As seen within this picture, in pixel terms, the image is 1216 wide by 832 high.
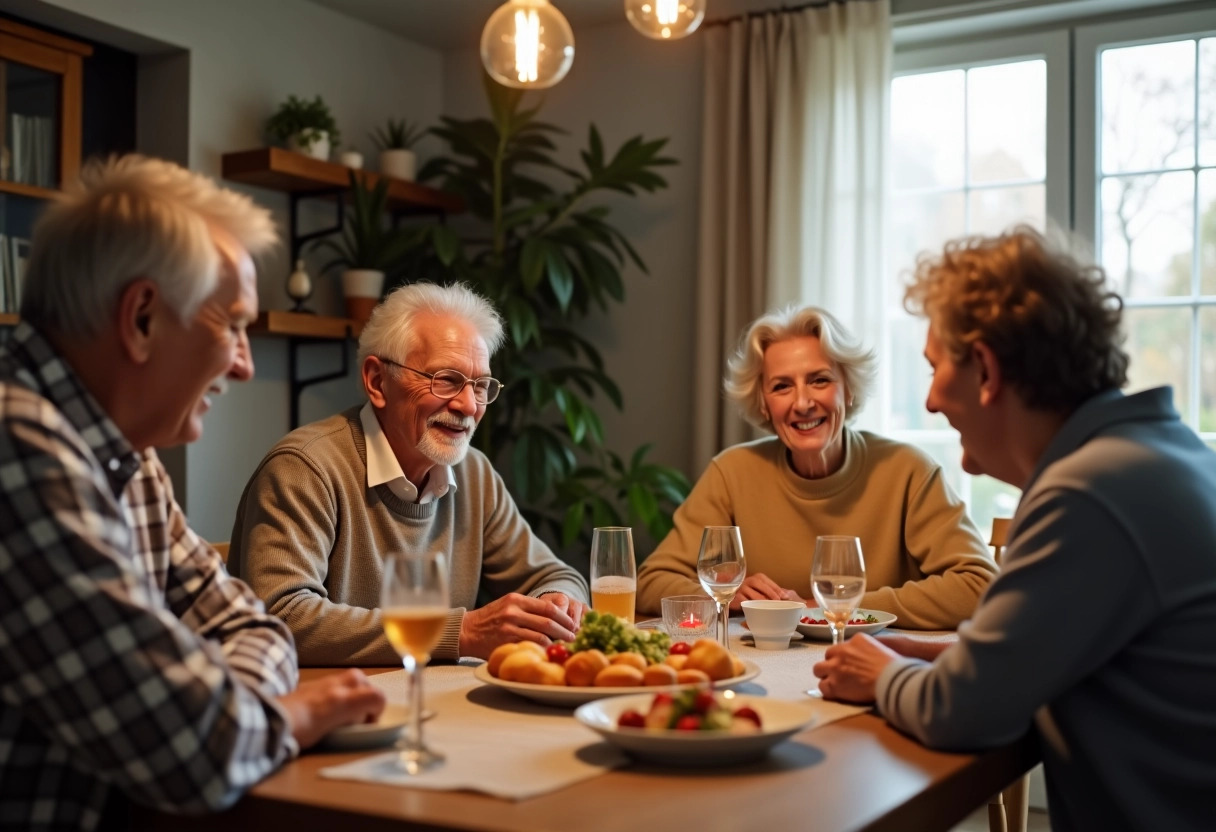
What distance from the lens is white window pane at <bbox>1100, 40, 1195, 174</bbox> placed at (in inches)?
156

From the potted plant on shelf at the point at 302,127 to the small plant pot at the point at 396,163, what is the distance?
1.07ft

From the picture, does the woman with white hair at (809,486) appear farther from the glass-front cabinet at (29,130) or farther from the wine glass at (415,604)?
the glass-front cabinet at (29,130)

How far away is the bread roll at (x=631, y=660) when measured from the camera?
163 cm

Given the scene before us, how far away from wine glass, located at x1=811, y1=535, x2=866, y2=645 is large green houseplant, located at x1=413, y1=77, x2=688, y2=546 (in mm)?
2382

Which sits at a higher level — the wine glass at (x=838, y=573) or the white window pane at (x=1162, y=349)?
the white window pane at (x=1162, y=349)

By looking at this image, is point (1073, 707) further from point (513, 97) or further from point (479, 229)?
point (479, 229)

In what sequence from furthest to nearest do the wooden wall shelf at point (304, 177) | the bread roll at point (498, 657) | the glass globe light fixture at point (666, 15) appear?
the wooden wall shelf at point (304, 177) < the glass globe light fixture at point (666, 15) < the bread roll at point (498, 657)

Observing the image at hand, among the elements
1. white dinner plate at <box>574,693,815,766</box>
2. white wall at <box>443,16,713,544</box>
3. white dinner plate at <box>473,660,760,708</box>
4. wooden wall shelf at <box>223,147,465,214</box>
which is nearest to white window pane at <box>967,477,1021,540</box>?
white wall at <box>443,16,713,544</box>

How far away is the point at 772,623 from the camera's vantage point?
6.84 ft

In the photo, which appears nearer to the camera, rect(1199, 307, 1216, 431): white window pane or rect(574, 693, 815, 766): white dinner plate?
rect(574, 693, 815, 766): white dinner plate

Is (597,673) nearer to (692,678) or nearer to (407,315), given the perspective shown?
(692,678)

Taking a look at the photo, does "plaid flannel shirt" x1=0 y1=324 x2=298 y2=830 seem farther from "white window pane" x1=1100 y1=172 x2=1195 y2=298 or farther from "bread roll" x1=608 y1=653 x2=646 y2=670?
"white window pane" x1=1100 y1=172 x2=1195 y2=298

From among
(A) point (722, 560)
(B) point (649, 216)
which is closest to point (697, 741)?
(A) point (722, 560)

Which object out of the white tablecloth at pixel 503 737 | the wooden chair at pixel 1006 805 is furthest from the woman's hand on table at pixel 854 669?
the wooden chair at pixel 1006 805
